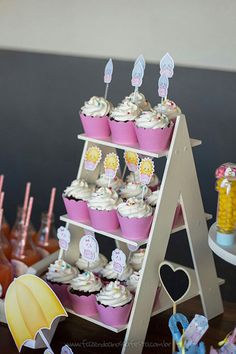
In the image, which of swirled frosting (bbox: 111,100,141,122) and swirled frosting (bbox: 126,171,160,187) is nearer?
swirled frosting (bbox: 111,100,141,122)

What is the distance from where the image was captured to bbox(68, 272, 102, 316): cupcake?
10.4 feet

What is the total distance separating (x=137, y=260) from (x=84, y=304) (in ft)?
0.96

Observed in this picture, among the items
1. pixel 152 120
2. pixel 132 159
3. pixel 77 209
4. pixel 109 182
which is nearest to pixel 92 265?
pixel 77 209

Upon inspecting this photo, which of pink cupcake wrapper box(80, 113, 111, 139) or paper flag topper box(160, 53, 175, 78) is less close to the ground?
paper flag topper box(160, 53, 175, 78)

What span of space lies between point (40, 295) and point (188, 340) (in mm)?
638

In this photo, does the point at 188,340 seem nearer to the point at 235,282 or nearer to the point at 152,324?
the point at 152,324

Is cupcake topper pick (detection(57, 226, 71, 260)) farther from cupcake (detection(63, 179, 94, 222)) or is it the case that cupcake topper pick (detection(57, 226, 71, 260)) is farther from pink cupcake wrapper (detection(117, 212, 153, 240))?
pink cupcake wrapper (detection(117, 212, 153, 240))

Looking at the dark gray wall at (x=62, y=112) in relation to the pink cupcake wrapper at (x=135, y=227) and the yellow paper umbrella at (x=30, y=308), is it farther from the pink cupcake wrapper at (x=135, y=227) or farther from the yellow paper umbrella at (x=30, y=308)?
the yellow paper umbrella at (x=30, y=308)

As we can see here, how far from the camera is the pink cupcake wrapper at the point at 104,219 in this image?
123 inches

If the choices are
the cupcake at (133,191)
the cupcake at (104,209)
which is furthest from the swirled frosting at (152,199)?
the cupcake at (104,209)

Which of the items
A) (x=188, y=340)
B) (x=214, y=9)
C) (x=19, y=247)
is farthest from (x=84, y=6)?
(x=188, y=340)

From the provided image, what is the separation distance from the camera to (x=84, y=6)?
523 centimetres

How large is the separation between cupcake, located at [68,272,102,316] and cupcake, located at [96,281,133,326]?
4cm

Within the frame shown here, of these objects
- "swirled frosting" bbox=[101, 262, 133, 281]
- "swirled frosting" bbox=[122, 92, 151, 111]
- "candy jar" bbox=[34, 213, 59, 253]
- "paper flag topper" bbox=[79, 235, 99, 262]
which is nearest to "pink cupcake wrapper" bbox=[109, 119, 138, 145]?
"swirled frosting" bbox=[122, 92, 151, 111]
